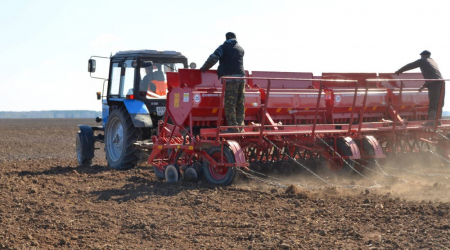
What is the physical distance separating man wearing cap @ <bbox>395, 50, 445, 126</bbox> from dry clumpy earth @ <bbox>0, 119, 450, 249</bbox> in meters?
1.68

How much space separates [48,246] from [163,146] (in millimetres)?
4087

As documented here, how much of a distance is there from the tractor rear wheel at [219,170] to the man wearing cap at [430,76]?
4490mm

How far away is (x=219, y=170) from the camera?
8.93m

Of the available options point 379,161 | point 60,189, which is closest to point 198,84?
point 60,189

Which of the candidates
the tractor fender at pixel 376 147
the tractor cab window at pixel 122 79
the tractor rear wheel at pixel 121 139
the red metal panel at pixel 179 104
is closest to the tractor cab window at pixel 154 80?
the tractor cab window at pixel 122 79

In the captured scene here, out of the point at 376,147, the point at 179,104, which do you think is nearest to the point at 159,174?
the point at 179,104

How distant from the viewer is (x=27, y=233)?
6.02 metres

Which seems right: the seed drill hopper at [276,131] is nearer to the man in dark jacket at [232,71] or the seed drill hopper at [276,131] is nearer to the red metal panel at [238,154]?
the red metal panel at [238,154]

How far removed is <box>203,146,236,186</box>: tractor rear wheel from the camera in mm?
8508

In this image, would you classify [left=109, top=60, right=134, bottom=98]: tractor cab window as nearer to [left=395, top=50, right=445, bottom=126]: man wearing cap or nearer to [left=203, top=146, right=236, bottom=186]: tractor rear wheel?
[left=203, top=146, right=236, bottom=186]: tractor rear wheel

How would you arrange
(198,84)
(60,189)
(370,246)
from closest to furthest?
(370,246) < (60,189) < (198,84)

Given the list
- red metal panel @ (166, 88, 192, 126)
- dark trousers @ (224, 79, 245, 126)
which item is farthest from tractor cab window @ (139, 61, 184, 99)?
dark trousers @ (224, 79, 245, 126)

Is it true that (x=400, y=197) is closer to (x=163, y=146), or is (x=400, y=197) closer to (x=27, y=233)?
(x=163, y=146)

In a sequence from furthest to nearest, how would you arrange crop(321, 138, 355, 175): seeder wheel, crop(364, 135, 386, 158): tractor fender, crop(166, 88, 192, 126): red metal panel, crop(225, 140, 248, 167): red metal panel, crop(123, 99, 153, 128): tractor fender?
crop(123, 99, 153, 128): tractor fender
crop(364, 135, 386, 158): tractor fender
crop(321, 138, 355, 175): seeder wheel
crop(166, 88, 192, 126): red metal panel
crop(225, 140, 248, 167): red metal panel
